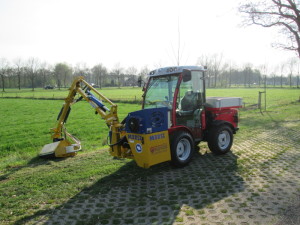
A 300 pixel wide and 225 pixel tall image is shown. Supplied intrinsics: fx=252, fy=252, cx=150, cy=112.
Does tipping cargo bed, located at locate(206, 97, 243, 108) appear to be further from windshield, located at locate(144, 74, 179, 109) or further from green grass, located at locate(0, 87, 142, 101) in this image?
green grass, located at locate(0, 87, 142, 101)

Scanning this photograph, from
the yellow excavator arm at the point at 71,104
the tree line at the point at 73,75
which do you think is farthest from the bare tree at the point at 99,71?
the yellow excavator arm at the point at 71,104

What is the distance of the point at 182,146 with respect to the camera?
594cm

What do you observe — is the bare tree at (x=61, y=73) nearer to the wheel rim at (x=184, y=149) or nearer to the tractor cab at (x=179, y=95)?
the tractor cab at (x=179, y=95)

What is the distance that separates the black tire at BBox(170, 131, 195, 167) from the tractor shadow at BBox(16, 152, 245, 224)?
0.20 meters

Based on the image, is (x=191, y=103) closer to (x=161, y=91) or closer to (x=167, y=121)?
(x=161, y=91)

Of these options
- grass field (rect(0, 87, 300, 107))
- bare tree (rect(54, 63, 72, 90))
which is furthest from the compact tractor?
bare tree (rect(54, 63, 72, 90))

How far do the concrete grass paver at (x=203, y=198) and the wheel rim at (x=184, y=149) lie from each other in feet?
0.95

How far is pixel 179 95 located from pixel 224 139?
7.14 feet

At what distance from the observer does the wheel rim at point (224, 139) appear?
700cm

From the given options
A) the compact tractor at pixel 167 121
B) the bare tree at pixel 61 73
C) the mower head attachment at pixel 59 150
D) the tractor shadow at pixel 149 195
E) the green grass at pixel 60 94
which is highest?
the bare tree at pixel 61 73

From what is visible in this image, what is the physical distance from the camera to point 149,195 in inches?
176

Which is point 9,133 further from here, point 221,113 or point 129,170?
point 221,113

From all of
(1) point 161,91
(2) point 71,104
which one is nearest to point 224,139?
(1) point 161,91

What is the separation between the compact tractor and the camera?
16.9ft
